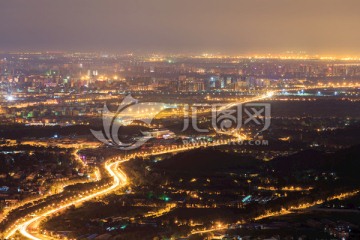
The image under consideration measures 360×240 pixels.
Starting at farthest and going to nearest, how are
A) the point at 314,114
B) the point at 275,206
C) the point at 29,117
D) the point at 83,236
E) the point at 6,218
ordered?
the point at 314,114
the point at 29,117
the point at 275,206
the point at 6,218
the point at 83,236

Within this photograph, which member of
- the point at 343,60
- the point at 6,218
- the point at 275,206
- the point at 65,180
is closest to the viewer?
the point at 6,218

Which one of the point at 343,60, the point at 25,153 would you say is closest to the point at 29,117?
the point at 25,153

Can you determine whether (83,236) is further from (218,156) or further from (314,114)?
(314,114)

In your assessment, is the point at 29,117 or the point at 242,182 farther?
the point at 29,117

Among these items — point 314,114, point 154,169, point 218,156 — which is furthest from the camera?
point 314,114

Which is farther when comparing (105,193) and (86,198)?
(105,193)

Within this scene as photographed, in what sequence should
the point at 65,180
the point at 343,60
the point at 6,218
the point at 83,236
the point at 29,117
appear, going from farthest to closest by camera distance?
the point at 343,60 → the point at 29,117 → the point at 65,180 → the point at 6,218 → the point at 83,236

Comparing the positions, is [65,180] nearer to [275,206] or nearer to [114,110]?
[275,206]

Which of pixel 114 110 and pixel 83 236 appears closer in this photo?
pixel 83 236

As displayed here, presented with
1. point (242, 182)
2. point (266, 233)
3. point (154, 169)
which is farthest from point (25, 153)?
point (266, 233)
